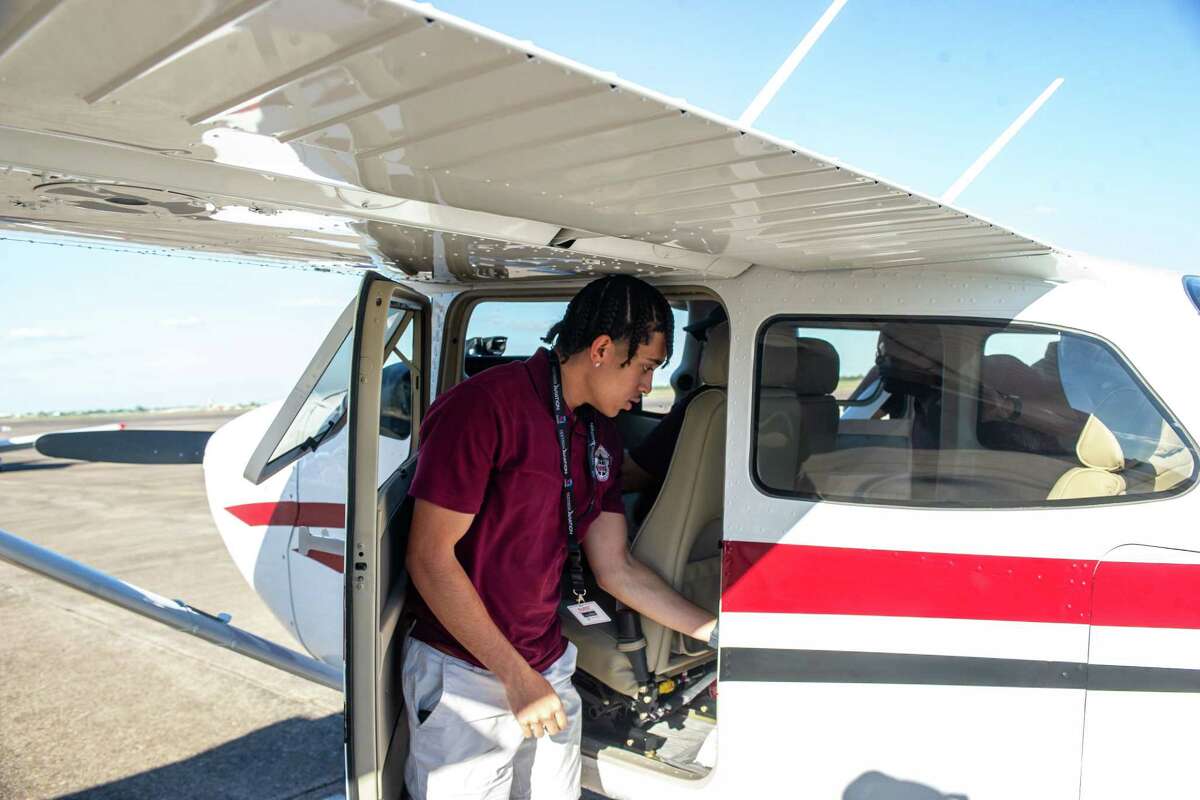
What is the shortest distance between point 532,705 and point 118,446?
2911mm

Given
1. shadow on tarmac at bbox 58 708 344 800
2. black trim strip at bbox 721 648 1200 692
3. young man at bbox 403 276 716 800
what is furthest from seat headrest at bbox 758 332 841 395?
shadow on tarmac at bbox 58 708 344 800

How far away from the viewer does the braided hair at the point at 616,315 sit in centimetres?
Result: 237

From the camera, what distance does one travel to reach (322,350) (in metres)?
3.16

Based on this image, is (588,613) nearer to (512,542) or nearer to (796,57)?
(512,542)

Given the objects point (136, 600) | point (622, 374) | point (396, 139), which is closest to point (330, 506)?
point (136, 600)

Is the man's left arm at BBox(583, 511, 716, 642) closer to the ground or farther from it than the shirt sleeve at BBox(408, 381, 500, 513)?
closer to the ground

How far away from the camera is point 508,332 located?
3645 mm

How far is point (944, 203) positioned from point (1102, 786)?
4.73 feet

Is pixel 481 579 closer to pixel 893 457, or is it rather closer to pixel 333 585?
pixel 893 457

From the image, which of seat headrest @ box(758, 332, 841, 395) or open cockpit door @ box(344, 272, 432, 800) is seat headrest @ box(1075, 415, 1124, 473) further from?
open cockpit door @ box(344, 272, 432, 800)

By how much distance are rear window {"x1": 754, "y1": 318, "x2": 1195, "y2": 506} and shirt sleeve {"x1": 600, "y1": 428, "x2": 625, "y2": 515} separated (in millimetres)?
422

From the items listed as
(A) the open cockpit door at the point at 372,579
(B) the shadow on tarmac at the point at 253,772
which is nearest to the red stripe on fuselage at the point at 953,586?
(A) the open cockpit door at the point at 372,579

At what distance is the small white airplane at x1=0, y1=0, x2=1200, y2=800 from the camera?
1397 mm

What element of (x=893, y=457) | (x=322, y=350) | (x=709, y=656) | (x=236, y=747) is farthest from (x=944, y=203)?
(x=236, y=747)
